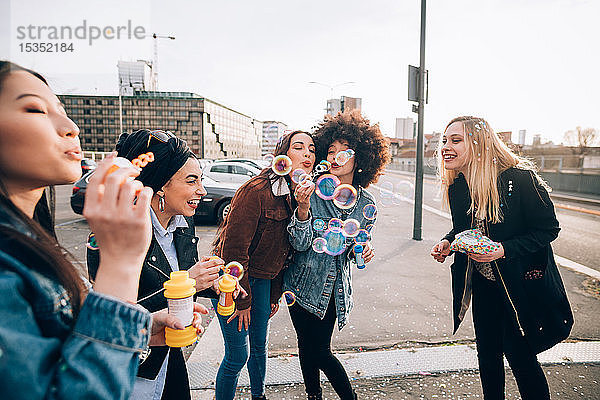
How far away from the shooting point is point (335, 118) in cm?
280

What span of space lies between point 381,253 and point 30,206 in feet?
21.7

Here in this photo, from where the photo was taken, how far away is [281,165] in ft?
8.07

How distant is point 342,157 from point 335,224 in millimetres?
515

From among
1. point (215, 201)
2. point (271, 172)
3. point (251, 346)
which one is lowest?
point (251, 346)

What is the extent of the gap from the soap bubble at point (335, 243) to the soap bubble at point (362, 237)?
0.42ft

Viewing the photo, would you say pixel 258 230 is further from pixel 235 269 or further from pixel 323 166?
pixel 323 166

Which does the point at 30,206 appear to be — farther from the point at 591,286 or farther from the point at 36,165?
the point at 591,286

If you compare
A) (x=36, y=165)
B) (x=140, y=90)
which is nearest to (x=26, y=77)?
(x=36, y=165)

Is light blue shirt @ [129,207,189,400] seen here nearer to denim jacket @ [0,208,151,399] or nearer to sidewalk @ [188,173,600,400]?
denim jacket @ [0,208,151,399]

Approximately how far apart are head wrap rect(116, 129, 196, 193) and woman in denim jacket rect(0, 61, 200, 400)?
958mm

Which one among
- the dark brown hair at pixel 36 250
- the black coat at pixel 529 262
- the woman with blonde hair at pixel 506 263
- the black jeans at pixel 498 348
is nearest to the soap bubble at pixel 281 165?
the woman with blonde hair at pixel 506 263

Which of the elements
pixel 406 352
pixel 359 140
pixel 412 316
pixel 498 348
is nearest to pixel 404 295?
pixel 412 316

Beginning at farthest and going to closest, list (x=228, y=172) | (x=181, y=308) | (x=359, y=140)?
(x=228, y=172)
(x=359, y=140)
(x=181, y=308)

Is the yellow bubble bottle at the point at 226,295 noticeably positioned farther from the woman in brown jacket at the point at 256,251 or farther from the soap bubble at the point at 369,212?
the soap bubble at the point at 369,212
